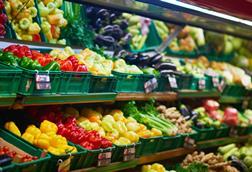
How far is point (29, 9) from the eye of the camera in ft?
12.1

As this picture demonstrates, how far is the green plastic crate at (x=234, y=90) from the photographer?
18.6 ft

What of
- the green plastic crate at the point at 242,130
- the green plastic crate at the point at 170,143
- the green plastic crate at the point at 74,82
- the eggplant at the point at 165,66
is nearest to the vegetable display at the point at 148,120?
the green plastic crate at the point at 170,143

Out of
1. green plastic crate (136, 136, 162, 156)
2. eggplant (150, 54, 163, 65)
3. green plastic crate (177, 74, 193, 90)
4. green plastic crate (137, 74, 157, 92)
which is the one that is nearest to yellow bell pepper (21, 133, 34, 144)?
green plastic crate (136, 136, 162, 156)

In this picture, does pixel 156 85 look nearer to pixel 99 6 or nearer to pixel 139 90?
pixel 139 90

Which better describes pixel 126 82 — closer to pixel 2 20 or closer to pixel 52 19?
pixel 52 19

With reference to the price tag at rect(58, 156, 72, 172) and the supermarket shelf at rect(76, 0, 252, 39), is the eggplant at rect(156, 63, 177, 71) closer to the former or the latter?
the supermarket shelf at rect(76, 0, 252, 39)

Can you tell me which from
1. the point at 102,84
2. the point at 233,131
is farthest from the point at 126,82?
the point at 233,131

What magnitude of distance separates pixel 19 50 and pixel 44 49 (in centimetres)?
51

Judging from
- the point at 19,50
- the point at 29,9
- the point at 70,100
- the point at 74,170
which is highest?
the point at 29,9

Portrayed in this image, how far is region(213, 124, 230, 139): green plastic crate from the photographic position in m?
5.24

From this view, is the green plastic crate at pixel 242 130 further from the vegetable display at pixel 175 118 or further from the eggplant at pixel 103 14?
the eggplant at pixel 103 14

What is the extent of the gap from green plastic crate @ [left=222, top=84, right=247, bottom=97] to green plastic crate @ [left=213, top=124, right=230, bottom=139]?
459 millimetres

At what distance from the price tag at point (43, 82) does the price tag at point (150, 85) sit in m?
1.32

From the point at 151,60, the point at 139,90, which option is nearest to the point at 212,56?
the point at 151,60
